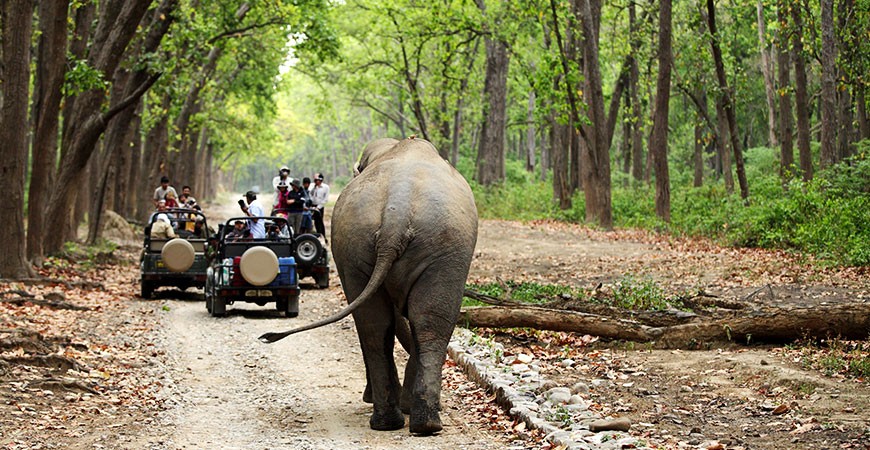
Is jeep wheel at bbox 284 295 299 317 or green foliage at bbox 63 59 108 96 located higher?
green foliage at bbox 63 59 108 96

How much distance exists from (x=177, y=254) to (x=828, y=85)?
1549 cm

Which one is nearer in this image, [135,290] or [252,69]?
[135,290]

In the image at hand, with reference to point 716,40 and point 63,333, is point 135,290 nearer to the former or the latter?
point 63,333

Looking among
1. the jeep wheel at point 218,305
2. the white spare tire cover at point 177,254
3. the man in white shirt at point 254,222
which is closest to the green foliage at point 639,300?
the jeep wheel at point 218,305

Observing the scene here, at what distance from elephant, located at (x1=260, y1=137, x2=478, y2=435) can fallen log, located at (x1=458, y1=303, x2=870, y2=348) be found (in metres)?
3.24

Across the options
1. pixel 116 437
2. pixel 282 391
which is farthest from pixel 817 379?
pixel 116 437

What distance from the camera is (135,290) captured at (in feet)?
60.4

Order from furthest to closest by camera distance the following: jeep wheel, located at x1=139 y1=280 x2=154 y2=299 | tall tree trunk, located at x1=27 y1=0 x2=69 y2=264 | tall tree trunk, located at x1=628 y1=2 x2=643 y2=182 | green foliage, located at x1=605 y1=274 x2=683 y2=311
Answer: tall tree trunk, located at x1=628 y1=2 x2=643 y2=182 < tall tree trunk, located at x1=27 y1=0 x2=69 y2=264 < jeep wheel, located at x1=139 y1=280 x2=154 y2=299 < green foliage, located at x1=605 y1=274 x2=683 y2=311

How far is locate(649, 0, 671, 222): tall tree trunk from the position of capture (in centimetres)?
2639

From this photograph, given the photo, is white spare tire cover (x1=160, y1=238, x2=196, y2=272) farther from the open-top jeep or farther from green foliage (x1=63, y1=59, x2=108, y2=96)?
green foliage (x1=63, y1=59, x2=108, y2=96)

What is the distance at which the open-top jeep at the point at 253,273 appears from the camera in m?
14.3

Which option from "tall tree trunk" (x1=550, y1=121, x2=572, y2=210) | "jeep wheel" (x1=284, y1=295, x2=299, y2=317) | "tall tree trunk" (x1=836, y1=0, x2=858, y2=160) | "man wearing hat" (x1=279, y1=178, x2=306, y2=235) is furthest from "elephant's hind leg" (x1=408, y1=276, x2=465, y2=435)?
"tall tree trunk" (x1=550, y1=121, x2=572, y2=210)

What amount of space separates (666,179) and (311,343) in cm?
1699

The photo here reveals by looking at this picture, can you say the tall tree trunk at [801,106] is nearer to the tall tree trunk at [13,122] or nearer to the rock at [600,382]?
the tall tree trunk at [13,122]
